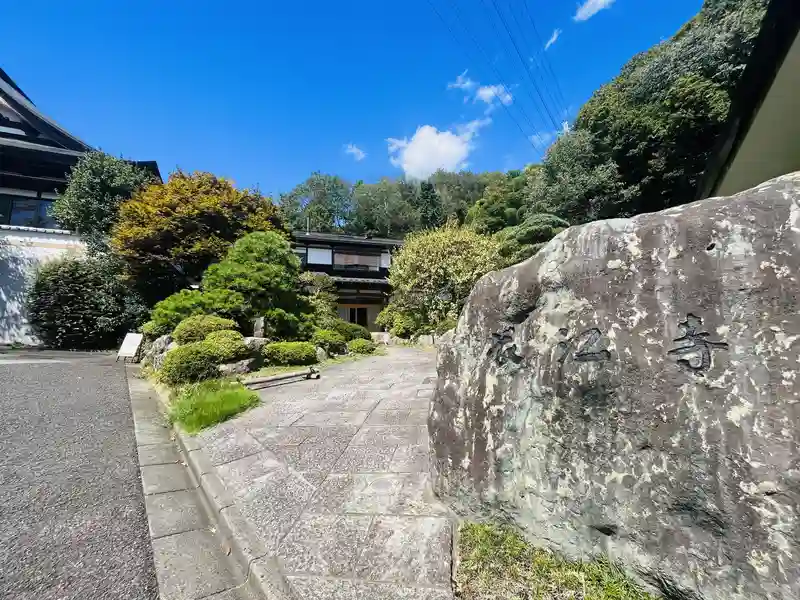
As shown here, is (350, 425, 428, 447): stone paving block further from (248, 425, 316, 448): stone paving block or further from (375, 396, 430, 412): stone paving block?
(375, 396, 430, 412): stone paving block

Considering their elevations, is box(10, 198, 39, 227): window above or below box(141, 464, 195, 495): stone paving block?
above

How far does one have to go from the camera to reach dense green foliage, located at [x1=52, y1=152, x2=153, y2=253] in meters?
15.1

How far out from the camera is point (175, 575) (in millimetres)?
2174

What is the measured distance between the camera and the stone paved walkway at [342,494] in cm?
196

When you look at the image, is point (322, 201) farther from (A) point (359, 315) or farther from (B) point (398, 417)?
Answer: (B) point (398, 417)

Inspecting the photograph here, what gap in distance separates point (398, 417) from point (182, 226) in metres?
11.4

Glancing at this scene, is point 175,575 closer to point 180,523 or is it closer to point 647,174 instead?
point 180,523

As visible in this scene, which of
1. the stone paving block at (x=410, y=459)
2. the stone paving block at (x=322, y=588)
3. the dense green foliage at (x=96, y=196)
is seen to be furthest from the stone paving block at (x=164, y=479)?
the dense green foliage at (x=96, y=196)

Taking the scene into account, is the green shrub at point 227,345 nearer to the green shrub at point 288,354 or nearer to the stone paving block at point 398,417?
the green shrub at point 288,354

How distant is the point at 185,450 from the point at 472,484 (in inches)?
128

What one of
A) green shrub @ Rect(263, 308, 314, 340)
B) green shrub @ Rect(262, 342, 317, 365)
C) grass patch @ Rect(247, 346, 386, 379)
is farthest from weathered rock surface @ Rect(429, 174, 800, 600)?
green shrub @ Rect(263, 308, 314, 340)

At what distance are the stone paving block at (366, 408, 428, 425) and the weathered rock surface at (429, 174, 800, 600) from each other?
2.22 metres

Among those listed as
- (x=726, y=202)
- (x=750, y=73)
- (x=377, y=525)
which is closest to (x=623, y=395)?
(x=726, y=202)

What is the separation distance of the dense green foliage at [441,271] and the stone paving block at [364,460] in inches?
419
